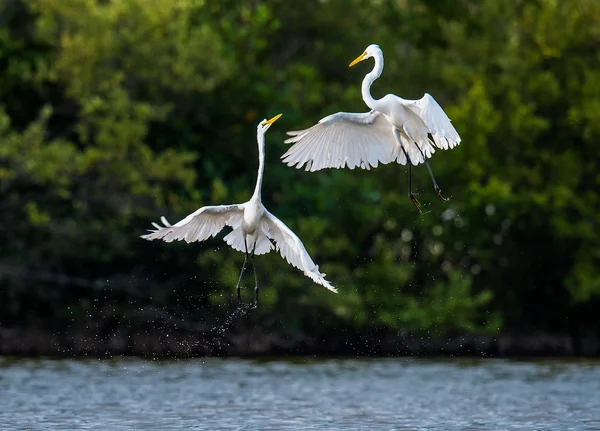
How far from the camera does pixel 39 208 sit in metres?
30.9

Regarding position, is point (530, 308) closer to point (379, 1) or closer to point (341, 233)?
point (341, 233)

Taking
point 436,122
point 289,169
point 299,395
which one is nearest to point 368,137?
point 436,122

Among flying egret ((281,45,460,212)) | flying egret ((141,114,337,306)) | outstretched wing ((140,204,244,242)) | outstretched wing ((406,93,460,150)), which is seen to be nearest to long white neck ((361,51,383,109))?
flying egret ((281,45,460,212))

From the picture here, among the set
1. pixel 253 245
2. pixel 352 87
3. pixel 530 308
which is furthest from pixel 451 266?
pixel 253 245

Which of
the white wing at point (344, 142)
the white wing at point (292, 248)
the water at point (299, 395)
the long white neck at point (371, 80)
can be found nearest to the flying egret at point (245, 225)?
the white wing at point (292, 248)

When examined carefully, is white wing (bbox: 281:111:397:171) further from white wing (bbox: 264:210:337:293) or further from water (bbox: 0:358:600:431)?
water (bbox: 0:358:600:431)

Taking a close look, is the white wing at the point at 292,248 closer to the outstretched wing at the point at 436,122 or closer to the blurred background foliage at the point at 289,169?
the outstretched wing at the point at 436,122

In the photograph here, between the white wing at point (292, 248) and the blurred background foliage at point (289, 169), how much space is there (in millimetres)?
11903

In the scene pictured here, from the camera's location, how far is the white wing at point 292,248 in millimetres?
16188

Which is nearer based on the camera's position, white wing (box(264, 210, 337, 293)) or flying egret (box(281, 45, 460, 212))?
white wing (box(264, 210, 337, 293))

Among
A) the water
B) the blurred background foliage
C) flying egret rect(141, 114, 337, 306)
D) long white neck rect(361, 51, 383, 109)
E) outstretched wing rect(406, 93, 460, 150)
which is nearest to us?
outstretched wing rect(406, 93, 460, 150)

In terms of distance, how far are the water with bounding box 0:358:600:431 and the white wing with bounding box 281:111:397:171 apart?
3506 mm

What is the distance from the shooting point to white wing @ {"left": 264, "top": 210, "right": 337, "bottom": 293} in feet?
53.1

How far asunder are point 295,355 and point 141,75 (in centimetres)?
654
